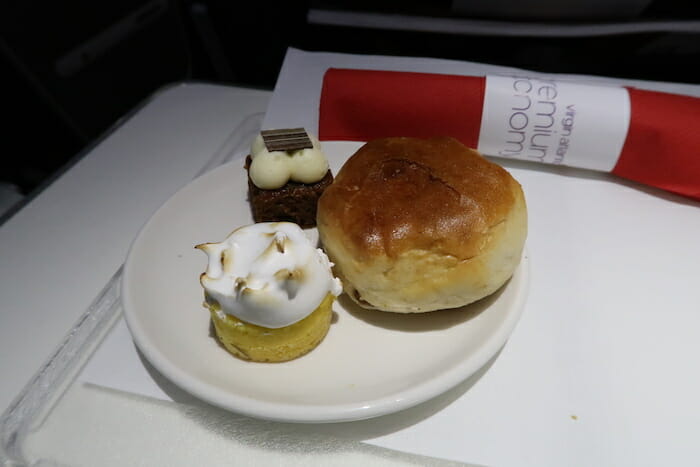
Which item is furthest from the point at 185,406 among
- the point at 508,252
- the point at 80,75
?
the point at 80,75

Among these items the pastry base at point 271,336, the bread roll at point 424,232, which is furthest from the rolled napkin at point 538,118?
the pastry base at point 271,336

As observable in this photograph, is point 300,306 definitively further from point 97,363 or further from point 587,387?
point 587,387

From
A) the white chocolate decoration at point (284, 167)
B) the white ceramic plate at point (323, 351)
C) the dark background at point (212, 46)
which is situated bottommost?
the dark background at point (212, 46)

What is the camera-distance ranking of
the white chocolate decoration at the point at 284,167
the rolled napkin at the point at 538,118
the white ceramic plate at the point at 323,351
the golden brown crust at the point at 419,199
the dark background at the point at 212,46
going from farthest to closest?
the dark background at the point at 212,46 < the rolled napkin at the point at 538,118 < the white chocolate decoration at the point at 284,167 < the golden brown crust at the point at 419,199 < the white ceramic plate at the point at 323,351

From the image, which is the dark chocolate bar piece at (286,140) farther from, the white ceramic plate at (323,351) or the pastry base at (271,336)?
the pastry base at (271,336)

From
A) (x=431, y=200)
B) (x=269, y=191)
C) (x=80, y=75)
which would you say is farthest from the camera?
(x=80, y=75)

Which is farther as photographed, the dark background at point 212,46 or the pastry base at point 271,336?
the dark background at point 212,46

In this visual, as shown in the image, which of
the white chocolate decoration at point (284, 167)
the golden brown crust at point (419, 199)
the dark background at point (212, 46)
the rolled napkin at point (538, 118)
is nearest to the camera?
the golden brown crust at point (419, 199)
